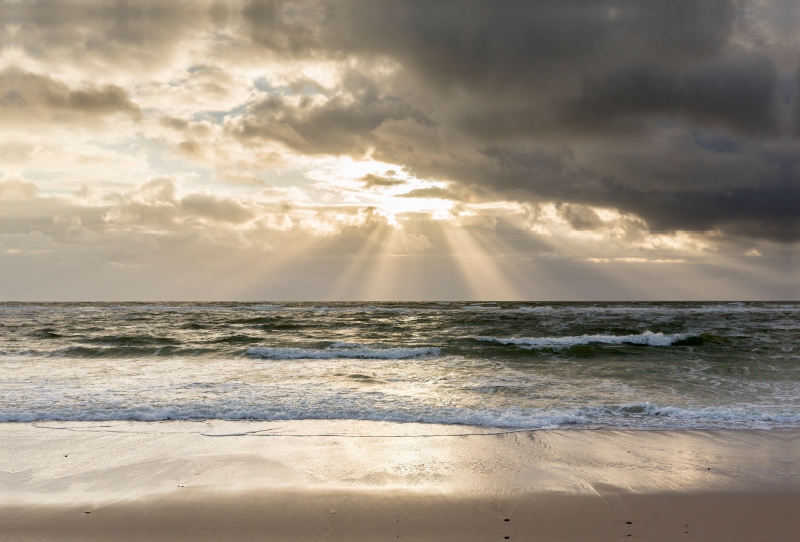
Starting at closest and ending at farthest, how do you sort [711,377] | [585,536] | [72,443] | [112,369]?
[585,536], [72,443], [711,377], [112,369]

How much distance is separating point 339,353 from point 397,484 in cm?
1390

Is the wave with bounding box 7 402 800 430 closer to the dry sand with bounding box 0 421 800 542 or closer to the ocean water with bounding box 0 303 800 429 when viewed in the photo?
the ocean water with bounding box 0 303 800 429

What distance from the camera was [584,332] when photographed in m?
28.2

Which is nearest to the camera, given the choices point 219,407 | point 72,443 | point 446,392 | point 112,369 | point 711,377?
point 72,443

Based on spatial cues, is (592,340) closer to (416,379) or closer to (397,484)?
(416,379)

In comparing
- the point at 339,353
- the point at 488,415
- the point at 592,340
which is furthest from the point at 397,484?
the point at 592,340

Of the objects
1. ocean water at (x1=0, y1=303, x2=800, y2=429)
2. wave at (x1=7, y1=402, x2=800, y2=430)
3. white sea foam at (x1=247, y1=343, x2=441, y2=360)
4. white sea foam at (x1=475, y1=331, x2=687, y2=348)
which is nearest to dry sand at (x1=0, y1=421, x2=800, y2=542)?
wave at (x1=7, y1=402, x2=800, y2=430)

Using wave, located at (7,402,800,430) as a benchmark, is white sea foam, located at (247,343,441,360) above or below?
below

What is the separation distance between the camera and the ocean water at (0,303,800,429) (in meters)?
9.43

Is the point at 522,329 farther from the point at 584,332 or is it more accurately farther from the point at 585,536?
the point at 585,536

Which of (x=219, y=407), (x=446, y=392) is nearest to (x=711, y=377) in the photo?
(x=446, y=392)

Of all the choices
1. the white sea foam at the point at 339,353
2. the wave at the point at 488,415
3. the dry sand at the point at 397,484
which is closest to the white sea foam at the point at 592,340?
the white sea foam at the point at 339,353

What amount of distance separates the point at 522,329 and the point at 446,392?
759 inches

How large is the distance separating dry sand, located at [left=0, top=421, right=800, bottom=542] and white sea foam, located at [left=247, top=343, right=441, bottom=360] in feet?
34.8
